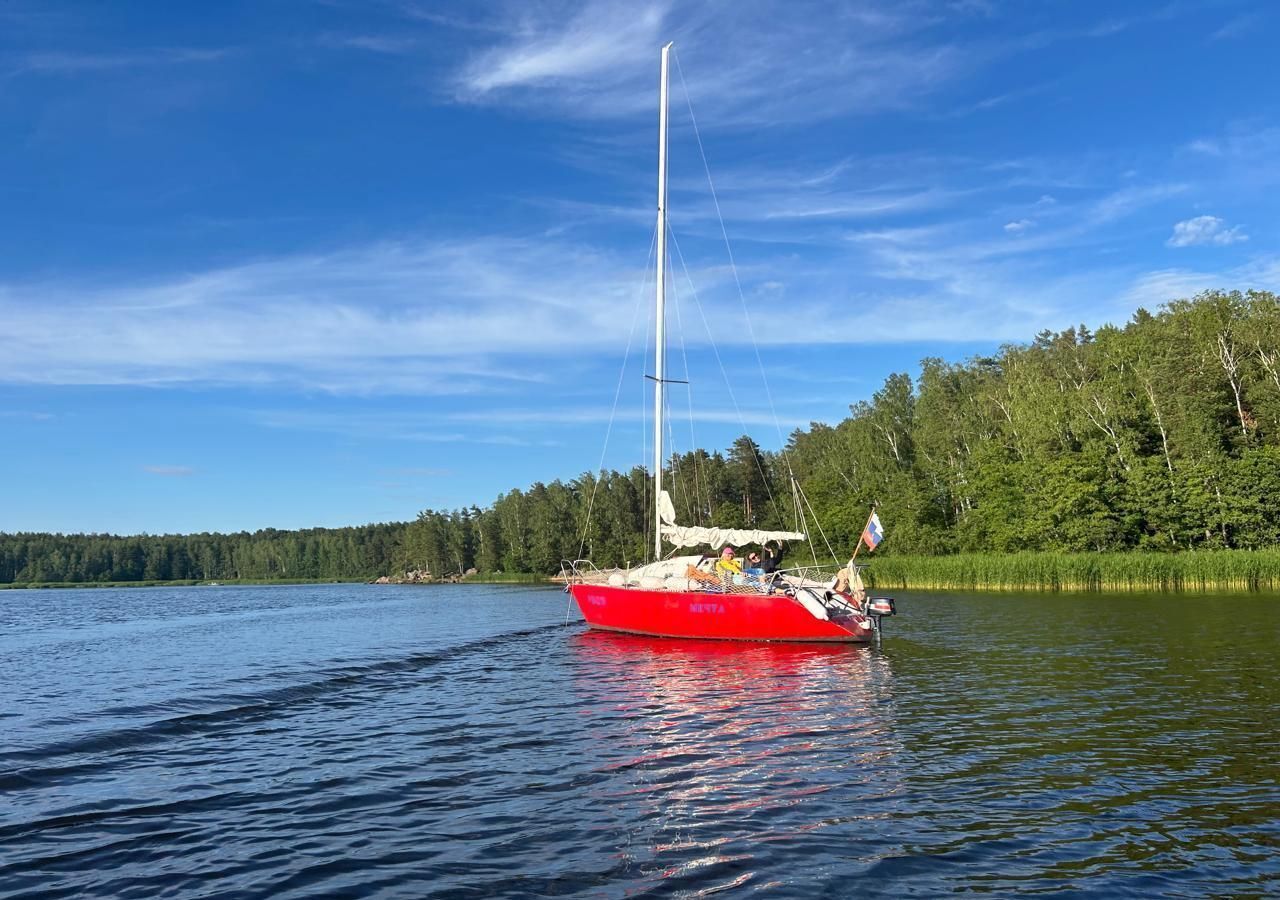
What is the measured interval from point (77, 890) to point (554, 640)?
27.6 meters

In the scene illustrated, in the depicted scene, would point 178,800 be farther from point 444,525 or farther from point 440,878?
point 444,525

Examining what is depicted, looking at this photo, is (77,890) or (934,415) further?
(934,415)

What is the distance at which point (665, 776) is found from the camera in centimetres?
1362

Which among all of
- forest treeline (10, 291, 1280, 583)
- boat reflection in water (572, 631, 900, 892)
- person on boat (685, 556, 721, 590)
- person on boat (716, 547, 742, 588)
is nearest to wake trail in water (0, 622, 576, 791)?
boat reflection in water (572, 631, 900, 892)

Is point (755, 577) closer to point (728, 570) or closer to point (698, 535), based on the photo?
point (728, 570)

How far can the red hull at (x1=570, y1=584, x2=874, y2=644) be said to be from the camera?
2975 centimetres

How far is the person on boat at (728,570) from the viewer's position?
101 feet

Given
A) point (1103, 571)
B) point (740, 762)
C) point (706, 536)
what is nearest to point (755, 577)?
point (706, 536)

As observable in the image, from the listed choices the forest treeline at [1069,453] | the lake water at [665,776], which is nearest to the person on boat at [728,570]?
the lake water at [665,776]

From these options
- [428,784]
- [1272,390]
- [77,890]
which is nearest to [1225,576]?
[1272,390]

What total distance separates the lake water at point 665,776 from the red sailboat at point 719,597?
4.53 ft

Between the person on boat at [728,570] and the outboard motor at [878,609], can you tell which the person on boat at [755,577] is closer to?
the person on boat at [728,570]

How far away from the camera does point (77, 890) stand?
9422 millimetres

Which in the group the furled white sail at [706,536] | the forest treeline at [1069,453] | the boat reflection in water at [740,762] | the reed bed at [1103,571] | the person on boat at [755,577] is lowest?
the boat reflection in water at [740,762]
